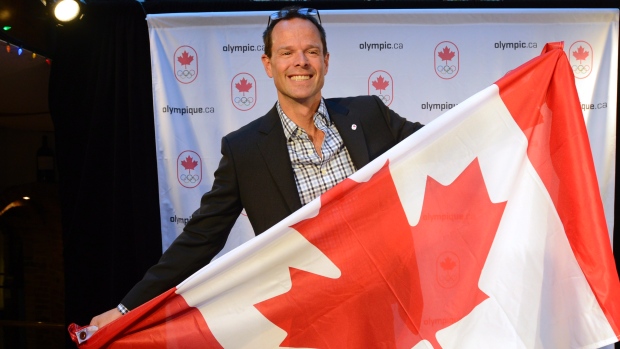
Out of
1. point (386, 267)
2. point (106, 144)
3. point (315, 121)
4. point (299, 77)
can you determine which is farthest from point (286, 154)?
point (106, 144)

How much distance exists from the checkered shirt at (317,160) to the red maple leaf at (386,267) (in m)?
0.20

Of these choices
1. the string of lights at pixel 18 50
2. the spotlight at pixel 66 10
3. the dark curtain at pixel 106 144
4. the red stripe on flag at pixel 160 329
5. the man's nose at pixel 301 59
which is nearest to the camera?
the red stripe on flag at pixel 160 329

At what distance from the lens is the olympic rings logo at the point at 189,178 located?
481 centimetres

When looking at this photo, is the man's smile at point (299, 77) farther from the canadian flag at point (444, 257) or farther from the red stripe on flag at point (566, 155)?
the red stripe on flag at point (566, 155)

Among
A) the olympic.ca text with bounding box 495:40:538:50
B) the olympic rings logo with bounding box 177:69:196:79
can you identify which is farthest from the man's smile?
the olympic.ca text with bounding box 495:40:538:50

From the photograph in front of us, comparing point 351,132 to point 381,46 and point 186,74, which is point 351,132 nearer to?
point 381,46

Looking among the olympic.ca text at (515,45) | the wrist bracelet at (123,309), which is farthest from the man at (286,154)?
the olympic.ca text at (515,45)

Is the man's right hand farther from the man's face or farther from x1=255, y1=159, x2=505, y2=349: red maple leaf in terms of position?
the man's face

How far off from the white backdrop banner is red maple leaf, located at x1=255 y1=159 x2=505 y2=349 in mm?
2300

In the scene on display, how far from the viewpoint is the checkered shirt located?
109 inches

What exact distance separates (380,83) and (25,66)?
2203mm

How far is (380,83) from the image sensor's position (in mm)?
4852

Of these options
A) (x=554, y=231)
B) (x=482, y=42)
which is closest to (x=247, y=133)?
(x=554, y=231)

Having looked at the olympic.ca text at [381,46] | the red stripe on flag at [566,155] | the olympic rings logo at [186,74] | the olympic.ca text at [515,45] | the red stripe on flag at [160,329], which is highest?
the olympic.ca text at [381,46]
